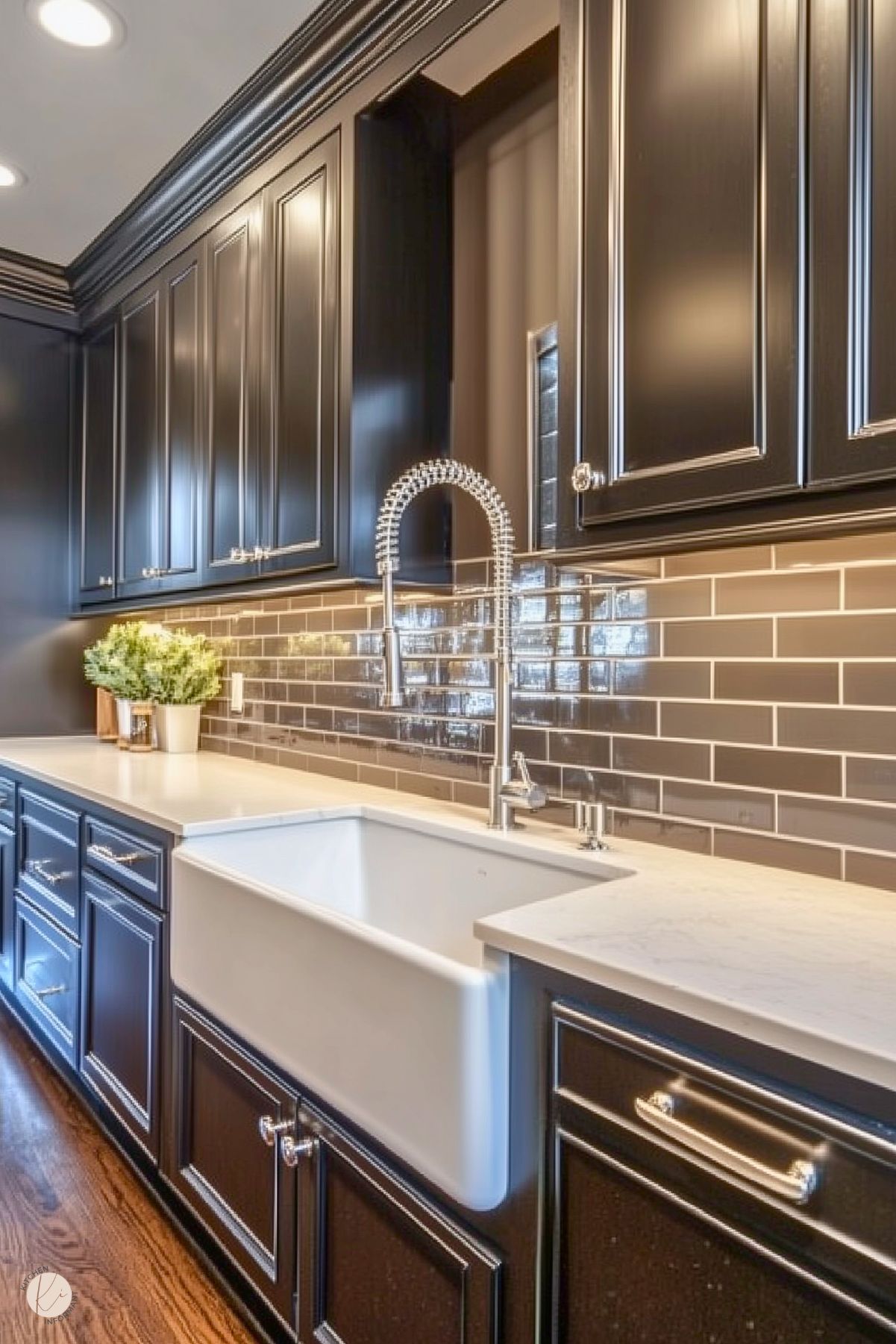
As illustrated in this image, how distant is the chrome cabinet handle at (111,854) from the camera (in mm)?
1790

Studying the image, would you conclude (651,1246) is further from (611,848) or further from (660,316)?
(660,316)

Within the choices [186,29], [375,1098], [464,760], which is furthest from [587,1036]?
[186,29]

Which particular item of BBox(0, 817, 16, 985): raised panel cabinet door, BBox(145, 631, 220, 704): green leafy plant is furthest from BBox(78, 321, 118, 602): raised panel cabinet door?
BBox(0, 817, 16, 985): raised panel cabinet door

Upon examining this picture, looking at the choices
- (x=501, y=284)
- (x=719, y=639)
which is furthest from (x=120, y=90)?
(x=719, y=639)

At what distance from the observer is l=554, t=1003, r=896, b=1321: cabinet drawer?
669 mm

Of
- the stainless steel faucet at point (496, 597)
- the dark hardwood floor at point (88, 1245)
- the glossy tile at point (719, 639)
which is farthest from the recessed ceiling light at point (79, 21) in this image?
the dark hardwood floor at point (88, 1245)

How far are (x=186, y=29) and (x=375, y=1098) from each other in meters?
2.13

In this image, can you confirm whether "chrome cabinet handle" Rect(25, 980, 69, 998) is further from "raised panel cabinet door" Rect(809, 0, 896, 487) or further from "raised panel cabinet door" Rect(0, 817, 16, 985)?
"raised panel cabinet door" Rect(809, 0, 896, 487)

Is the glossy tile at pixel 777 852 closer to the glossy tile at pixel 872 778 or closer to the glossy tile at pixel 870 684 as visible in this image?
the glossy tile at pixel 872 778

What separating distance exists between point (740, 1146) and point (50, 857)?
2.06 meters

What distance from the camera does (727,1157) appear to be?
752 mm

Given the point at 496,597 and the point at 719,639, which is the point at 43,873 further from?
the point at 719,639

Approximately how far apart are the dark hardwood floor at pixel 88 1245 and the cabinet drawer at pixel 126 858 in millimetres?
684

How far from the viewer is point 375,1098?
1043mm
